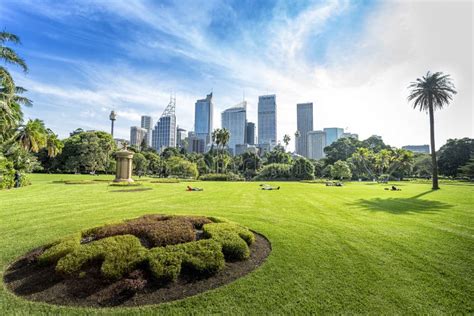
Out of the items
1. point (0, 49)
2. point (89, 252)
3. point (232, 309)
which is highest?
point (0, 49)

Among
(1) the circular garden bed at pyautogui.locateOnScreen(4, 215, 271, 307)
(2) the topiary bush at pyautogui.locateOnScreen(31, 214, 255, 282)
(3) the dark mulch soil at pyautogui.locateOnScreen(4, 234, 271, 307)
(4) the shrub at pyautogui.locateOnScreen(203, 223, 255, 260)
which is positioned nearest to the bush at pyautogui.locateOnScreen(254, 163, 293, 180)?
(4) the shrub at pyautogui.locateOnScreen(203, 223, 255, 260)

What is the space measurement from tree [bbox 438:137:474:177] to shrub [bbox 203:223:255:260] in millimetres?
82420

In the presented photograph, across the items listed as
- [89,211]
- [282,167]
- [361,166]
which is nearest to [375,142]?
[361,166]

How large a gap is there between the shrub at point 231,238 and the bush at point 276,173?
62748mm

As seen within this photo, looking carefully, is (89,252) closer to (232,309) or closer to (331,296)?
(232,309)

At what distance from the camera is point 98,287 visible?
A: 4.85 meters

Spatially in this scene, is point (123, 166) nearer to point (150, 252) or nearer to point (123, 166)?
point (123, 166)

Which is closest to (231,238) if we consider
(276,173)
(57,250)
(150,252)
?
(150,252)

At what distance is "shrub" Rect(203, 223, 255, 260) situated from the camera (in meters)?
6.32

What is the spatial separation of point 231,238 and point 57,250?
4.57m

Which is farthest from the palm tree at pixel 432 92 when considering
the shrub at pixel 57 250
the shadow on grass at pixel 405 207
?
the shrub at pixel 57 250

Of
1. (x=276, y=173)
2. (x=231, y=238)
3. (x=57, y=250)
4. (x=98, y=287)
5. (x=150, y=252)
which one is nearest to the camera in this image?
(x=98, y=287)

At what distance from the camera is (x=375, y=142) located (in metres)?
104

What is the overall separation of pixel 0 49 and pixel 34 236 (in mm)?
15986
